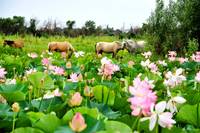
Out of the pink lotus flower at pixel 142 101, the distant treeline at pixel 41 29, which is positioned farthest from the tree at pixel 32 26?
the pink lotus flower at pixel 142 101

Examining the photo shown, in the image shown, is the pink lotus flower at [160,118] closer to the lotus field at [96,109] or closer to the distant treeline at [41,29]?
the lotus field at [96,109]

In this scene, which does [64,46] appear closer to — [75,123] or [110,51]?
[110,51]

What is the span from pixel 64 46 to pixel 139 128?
75.1 feet

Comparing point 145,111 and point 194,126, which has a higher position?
point 145,111

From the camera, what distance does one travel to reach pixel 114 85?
3295mm

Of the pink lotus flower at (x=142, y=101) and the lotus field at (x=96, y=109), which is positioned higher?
the pink lotus flower at (x=142, y=101)

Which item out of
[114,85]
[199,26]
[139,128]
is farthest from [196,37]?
[139,128]

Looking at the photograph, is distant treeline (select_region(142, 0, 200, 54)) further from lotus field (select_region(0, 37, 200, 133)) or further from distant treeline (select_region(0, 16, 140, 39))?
distant treeline (select_region(0, 16, 140, 39))

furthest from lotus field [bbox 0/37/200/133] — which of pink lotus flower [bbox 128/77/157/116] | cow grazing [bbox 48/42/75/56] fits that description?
cow grazing [bbox 48/42/75/56]

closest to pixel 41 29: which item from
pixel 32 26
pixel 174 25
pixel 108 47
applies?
pixel 32 26

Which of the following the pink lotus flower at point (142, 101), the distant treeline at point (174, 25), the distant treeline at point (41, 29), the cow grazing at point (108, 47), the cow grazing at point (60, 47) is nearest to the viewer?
the pink lotus flower at point (142, 101)

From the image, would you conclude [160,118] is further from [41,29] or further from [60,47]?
[41,29]

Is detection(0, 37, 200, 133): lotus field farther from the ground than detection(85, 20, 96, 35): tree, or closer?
farther from the ground

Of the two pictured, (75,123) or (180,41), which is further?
(180,41)
